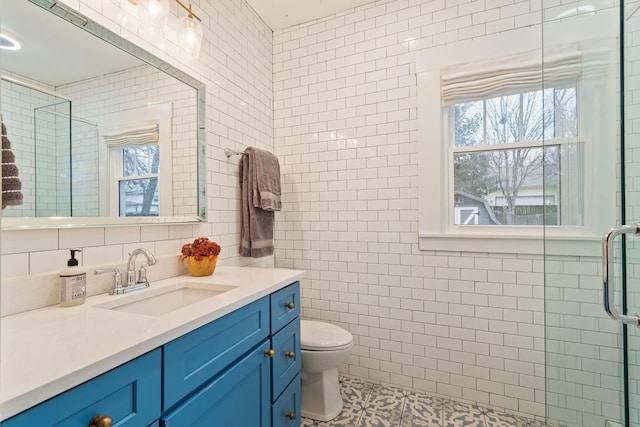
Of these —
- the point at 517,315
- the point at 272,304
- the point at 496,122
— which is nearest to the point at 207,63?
the point at 272,304

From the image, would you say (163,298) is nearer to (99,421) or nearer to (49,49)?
(99,421)

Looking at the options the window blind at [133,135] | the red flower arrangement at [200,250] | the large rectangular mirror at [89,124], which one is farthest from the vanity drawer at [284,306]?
the window blind at [133,135]

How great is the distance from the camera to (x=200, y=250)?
1701mm

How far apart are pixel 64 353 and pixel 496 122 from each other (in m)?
2.42

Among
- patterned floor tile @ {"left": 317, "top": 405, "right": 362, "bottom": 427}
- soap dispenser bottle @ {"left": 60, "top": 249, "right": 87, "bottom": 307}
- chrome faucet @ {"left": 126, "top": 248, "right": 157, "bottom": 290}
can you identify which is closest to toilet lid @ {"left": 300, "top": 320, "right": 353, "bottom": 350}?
patterned floor tile @ {"left": 317, "top": 405, "right": 362, "bottom": 427}

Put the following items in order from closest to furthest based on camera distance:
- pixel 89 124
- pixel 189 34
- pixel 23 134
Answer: pixel 23 134, pixel 89 124, pixel 189 34

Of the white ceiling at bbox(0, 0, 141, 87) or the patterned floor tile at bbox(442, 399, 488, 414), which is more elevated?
the white ceiling at bbox(0, 0, 141, 87)

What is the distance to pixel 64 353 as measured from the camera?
805 mm

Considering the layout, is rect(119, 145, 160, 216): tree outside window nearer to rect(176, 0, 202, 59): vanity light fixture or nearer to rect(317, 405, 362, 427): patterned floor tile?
rect(176, 0, 202, 59): vanity light fixture

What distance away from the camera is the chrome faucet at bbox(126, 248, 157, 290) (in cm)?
143

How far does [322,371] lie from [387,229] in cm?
102

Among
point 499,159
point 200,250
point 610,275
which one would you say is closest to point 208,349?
point 200,250

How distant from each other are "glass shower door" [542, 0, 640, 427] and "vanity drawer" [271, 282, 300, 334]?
1.22 m

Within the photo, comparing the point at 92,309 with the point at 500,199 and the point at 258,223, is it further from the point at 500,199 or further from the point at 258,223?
the point at 500,199
